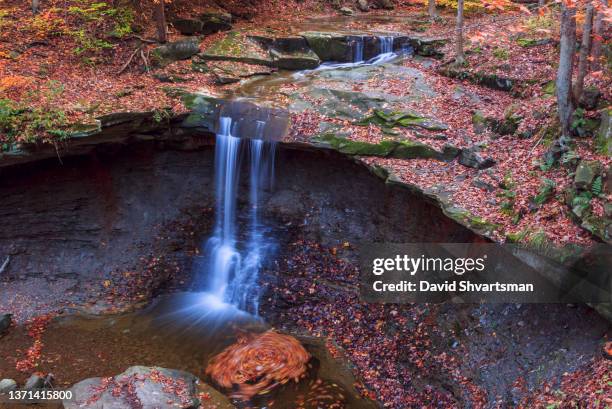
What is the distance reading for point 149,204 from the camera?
535 inches

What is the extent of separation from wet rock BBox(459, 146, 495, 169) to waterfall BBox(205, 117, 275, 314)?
15.6 ft

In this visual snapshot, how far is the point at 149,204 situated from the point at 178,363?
5.00 metres

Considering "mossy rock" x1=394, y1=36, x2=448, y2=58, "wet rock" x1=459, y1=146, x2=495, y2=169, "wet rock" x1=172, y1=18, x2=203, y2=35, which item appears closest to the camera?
"wet rock" x1=459, y1=146, x2=495, y2=169

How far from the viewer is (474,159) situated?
425 inches

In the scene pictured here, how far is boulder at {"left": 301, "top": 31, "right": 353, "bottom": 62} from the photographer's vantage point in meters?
16.8

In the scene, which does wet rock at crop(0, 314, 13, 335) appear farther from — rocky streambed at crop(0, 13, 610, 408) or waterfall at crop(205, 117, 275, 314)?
waterfall at crop(205, 117, 275, 314)

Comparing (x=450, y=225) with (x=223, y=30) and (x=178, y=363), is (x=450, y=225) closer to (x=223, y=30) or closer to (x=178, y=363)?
(x=178, y=363)

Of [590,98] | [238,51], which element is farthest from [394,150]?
[238,51]

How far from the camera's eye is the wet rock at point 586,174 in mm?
8266

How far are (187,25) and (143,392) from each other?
12291 mm

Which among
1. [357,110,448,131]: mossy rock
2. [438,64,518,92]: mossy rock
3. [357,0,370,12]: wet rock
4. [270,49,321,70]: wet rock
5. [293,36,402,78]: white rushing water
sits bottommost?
[357,110,448,131]: mossy rock

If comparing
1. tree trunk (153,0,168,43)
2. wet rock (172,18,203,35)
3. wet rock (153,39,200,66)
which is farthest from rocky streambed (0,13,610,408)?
wet rock (172,18,203,35)

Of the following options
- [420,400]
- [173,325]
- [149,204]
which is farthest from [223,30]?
[420,400]

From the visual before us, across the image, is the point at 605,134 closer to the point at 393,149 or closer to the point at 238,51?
the point at 393,149
